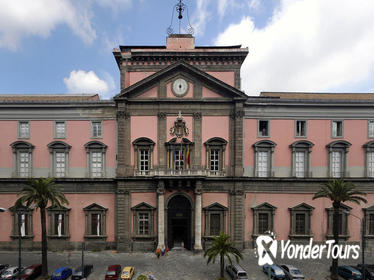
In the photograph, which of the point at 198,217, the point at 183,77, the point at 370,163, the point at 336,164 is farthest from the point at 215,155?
the point at 370,163

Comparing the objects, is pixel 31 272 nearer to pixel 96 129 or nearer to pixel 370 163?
pixel 96 129

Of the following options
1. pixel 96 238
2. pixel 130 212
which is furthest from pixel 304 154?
pixel 96 238

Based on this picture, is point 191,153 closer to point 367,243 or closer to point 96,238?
point 96,238

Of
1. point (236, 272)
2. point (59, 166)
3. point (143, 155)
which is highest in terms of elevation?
point (143, 155)

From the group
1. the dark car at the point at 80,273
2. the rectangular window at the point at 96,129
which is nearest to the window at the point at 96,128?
the rectangular window at the point at 96,129

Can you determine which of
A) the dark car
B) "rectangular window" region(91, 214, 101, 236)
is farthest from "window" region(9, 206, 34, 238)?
the dark car

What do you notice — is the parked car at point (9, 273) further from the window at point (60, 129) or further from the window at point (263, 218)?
the window at point (263, 218)

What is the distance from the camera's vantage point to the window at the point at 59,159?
30031mm

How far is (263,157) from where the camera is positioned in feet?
98.9

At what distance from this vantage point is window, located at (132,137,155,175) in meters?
29.4

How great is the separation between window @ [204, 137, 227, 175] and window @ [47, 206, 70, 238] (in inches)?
728

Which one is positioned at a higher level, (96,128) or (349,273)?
(96,128)

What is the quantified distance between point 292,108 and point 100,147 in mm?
24802

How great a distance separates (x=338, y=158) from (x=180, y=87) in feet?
72.1
